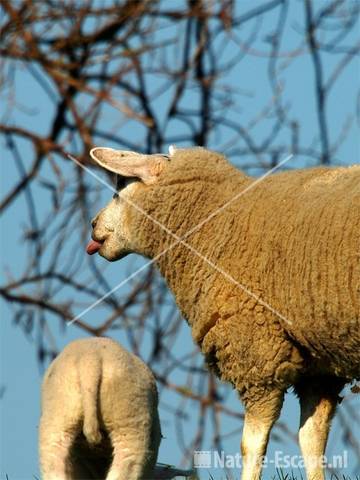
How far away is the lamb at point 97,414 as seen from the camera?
7.21 m

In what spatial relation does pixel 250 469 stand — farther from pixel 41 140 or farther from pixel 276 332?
pixel 41 140

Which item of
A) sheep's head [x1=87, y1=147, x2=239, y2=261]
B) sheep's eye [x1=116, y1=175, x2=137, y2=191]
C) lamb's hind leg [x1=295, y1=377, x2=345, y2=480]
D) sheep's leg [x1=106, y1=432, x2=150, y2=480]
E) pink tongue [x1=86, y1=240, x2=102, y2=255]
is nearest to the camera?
sheep's leg [x1=106, y1=432, x2=150, y2=480]

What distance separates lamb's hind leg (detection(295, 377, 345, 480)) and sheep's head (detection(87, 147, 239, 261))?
0.86 m

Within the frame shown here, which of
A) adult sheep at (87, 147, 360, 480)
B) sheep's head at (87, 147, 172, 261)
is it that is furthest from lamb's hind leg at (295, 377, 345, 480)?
sheep's head at (87, 147, 172, 261)

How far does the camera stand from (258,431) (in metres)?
8.16

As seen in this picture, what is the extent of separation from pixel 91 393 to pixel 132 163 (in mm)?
1619

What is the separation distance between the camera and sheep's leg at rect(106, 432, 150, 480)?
718cm

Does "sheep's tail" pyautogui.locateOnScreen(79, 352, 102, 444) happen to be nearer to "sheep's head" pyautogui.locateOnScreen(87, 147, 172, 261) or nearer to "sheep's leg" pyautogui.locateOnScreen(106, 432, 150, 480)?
"sheep's leg" pyautogui.locateOnScreen(106, 432, 150, 480)

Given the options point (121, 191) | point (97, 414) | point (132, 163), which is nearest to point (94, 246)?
point (121, 191)

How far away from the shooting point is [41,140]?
37.1ft

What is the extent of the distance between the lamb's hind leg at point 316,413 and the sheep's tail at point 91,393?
131 cm

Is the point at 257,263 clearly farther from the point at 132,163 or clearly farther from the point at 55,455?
the point at 55,455

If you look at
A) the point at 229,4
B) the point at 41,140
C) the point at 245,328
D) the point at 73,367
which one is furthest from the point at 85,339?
the point at 229,4

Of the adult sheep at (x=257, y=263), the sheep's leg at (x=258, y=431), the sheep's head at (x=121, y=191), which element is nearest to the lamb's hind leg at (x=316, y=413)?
the adult sheep at (x=257, y=263)
